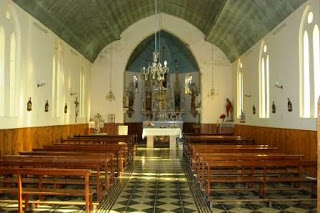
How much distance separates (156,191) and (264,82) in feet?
32.9

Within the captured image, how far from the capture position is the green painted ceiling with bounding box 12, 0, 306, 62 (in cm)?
1446

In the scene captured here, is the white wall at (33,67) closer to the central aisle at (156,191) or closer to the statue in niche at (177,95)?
the central aisle at (156,191)

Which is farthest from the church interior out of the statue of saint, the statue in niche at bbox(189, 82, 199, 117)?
the statue of saint

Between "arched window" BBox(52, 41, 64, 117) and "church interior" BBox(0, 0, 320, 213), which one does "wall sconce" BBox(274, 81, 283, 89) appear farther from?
"arched window" BBox(52, 41, 64, 117)

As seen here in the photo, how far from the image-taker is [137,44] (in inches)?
984

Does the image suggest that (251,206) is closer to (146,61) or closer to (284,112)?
(284,112)

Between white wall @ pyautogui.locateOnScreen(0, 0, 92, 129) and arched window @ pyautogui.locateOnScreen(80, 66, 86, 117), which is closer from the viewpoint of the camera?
white wall @ pyautogui.locateOnScreen(0, 0, 92, 129)

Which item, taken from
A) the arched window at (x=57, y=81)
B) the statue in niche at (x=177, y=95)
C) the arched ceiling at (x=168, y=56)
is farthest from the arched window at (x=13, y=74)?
the statue in niche at (x=177, y=95)

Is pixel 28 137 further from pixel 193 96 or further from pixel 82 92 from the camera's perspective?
pixel 193 96

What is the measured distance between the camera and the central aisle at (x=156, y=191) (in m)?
8.05

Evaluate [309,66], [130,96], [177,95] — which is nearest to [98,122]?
[130,96]

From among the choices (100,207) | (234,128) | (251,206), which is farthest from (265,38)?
(100,207)

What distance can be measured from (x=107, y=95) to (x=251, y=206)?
17.7m

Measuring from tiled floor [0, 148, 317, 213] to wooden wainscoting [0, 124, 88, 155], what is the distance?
364 cm
